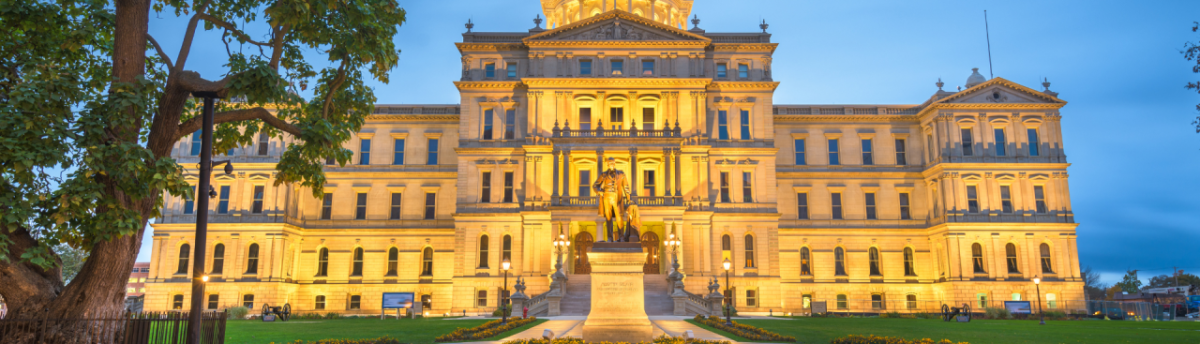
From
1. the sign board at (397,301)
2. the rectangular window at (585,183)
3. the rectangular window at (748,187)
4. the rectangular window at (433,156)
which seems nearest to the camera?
the sign board at (397,301)

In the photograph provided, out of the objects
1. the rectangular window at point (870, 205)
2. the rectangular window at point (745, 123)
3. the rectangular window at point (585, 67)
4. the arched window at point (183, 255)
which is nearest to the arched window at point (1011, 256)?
the rectangular window at point (870, 205)

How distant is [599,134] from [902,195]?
21.4 m

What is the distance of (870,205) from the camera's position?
162 ft

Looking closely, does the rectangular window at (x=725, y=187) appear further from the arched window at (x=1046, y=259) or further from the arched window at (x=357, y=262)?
the arched window at (x=357, y=262)

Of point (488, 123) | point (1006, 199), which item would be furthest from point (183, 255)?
point (1006, 199)

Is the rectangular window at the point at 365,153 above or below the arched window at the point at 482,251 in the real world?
above

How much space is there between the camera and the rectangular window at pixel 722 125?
4444 cm

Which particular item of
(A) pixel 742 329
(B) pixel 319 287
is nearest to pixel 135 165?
(A) pixel 742 329

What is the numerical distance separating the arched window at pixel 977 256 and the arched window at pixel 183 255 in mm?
46205

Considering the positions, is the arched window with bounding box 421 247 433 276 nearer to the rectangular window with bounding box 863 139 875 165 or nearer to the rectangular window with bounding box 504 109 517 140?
the rectangular window with bounding box 504 109 517 140

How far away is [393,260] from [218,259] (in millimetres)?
9929

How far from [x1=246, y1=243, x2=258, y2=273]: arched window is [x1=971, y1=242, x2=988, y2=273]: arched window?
42234mm

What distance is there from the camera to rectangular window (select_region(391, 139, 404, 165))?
161 ft

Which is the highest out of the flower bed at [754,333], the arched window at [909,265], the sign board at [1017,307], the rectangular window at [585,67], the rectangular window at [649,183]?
the rectangular window at [585,67]
